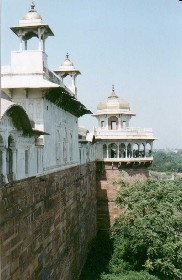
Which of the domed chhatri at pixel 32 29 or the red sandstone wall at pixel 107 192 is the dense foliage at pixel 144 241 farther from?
the domed chhatri at pixel 32 29

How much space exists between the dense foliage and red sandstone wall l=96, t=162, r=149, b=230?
12.8 feet

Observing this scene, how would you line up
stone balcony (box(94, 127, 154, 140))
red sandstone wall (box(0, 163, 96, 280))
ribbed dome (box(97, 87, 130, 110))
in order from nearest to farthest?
red sandstone wall (box(0, 163, 96, 280)), stone balcony (box(94, 127, 154, 140)), ribbed dome (box(97, 87, 130, 110))

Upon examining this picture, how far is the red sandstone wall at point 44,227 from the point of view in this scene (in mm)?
7758

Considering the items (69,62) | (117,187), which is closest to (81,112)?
(69,62)

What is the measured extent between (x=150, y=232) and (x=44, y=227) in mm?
→ 8295

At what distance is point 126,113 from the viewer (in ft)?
96.0

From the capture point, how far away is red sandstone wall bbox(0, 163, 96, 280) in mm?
7758

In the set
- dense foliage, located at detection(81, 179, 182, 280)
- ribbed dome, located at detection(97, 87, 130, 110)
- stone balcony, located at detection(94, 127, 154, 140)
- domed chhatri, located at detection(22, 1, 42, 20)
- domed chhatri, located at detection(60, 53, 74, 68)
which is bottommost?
dense foliage, located at detection(81, 179, 182, 280)

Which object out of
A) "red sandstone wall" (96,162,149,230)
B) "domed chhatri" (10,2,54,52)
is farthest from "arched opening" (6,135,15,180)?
"red sandstone wall" (96,162,149,230)

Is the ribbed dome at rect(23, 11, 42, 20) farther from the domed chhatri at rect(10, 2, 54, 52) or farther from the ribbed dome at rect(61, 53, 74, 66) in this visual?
the ribbed dome at rect(61, 53, 74, 66)

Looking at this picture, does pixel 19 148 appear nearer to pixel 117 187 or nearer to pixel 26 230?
pixel 26 230

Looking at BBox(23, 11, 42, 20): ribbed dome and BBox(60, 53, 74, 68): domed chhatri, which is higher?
BBox(60, 53, 74, 68): domed chhatri

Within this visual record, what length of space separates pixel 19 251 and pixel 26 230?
2.07 ft

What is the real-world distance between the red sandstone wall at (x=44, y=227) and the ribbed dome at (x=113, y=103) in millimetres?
11585
